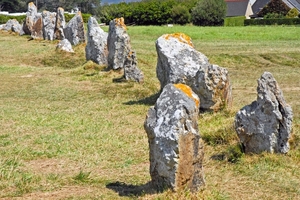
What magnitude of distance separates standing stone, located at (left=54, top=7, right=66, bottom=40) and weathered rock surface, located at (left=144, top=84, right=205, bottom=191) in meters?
23.5

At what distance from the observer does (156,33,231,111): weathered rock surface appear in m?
12.4

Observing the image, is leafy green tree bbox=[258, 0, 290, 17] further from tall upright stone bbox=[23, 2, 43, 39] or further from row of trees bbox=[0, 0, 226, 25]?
tall upright stone bbox=[23, 2, 43, 39]

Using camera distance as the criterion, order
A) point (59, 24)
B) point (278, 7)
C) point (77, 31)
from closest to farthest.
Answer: point (77, 31)
point (59, 24)
point (278, 7)

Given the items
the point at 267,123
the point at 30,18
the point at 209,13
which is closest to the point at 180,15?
the point at 209,13

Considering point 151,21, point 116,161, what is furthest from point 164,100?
point 151,21

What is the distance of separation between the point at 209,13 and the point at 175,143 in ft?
186

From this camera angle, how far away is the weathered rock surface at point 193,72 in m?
12.4

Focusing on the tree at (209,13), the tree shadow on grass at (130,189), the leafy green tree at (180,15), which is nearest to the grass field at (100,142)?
the tree shadow on grass at (130,189)

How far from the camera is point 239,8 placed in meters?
91.8

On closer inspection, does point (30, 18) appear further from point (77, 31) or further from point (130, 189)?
point (130, 189)

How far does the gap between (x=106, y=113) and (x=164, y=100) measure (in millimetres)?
6244

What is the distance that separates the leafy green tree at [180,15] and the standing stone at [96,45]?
144ft

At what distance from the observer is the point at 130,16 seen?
66.1 meters

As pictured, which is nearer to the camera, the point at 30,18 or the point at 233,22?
the point at 30,18
